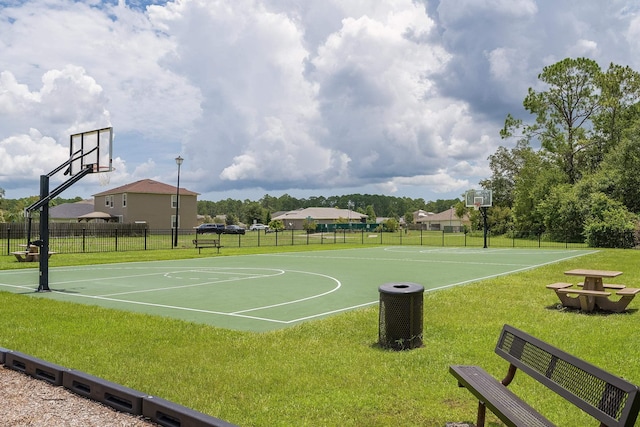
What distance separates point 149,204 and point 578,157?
155ft

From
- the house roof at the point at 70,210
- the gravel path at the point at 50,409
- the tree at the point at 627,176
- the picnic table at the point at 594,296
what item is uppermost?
the tree at the point at 627,176

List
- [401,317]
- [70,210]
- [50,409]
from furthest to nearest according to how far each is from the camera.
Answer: [70,210] → [401,317] → [50,409]

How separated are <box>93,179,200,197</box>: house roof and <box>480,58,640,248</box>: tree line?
3785cm

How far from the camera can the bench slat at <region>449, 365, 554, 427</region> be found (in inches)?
144

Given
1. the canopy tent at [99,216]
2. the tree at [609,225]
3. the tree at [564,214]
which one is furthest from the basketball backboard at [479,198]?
the canopy tent at [99,216]

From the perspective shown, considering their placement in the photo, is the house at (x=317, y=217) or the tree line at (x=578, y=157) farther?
the house at (x=317, y=217)

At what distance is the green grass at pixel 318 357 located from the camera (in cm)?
505

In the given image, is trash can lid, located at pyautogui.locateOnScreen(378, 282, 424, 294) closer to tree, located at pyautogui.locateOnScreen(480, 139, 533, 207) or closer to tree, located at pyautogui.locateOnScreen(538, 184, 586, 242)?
tree, located at pyautogui.locateOnScreen(538, 184, 586, 242)

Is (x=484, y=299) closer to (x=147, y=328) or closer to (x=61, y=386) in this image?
(x=147, y=328)

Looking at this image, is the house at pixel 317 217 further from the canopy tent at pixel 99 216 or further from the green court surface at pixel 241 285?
the green court surface at pixel 241 285

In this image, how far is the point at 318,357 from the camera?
685cm

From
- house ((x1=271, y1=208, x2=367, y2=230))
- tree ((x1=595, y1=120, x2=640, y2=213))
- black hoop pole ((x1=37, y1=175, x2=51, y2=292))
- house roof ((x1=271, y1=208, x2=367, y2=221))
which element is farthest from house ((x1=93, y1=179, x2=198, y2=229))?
house roof ((x1=271, y1=208, x2=367, y2=221))

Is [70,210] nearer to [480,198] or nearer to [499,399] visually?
[480,198]

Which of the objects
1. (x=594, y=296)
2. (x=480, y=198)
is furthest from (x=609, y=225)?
(x=594, y=296)
